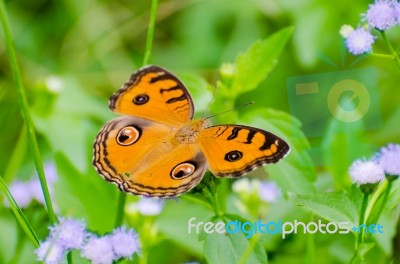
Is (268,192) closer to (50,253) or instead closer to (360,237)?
(360,237)

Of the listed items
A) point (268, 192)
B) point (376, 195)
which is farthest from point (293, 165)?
point (376, 195)

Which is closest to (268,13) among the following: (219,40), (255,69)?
(219,40)

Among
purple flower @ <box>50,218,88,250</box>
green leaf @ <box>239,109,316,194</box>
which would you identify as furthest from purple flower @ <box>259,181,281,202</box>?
purple flower @ <box>50,218,88,250</box>

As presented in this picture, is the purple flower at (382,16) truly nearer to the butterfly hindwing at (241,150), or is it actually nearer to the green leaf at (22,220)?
the butterfly hindwing at (241,150)

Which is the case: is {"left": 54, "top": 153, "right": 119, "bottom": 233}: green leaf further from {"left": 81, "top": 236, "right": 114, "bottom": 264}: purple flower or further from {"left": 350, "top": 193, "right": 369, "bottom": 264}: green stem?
{"left": 350, "top": 193, "right": 369, "bottom": 264}: green stem

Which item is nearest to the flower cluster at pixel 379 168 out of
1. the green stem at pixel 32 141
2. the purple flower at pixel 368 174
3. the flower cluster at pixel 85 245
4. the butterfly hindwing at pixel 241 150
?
the purple flower at pixel 368 174

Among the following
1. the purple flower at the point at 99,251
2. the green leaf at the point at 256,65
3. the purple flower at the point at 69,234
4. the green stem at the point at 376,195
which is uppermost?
the green leaf at the point at 256,65
